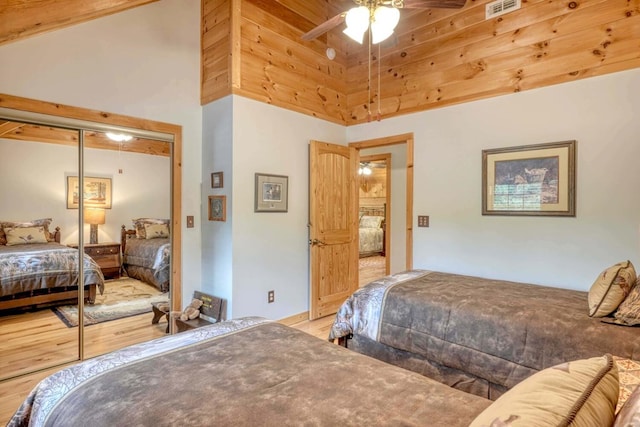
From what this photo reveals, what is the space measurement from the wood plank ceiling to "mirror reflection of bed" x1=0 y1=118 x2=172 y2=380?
1208 millimetres

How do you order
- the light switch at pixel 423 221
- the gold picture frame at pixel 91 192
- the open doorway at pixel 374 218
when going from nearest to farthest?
1. the gold picture frame at pixel 91 192
2. the light switch at pixel 423 221
3. the open doorway at pixel 374 218

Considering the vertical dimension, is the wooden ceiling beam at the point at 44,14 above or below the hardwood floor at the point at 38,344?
above

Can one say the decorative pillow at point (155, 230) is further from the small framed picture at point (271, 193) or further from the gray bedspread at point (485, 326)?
the gray bedspread at point (485, 326)

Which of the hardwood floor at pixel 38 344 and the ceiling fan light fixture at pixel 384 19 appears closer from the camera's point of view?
the ceiling fan light fixture at pixel 384 19

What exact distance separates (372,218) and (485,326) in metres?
8.10

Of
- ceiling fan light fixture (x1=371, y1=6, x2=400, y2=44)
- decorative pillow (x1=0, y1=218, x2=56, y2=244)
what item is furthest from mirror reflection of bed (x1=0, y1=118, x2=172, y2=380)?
ceiling fan light fixture (x1=371, y1=6, x2=400, y2=44)

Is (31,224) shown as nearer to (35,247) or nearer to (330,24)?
(35,247)

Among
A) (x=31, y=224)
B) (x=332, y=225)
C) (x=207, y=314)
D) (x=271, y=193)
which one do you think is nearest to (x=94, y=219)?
(x=31, y=224)

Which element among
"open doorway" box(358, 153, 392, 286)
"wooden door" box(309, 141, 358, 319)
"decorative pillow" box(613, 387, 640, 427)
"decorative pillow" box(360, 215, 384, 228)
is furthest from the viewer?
"decorative pillow" box(360, 215, 384, 228)

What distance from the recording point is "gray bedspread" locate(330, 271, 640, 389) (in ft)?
6.12

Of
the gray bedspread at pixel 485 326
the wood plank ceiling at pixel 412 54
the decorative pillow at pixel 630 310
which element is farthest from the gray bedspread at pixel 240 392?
the wood plank ceiling at pixel 412 54

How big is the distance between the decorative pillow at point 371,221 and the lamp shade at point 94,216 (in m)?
7.58

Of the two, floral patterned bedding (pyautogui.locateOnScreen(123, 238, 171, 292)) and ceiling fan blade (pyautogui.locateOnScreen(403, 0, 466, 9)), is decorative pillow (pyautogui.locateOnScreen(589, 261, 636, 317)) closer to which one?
ceiling fan blade (pyautogui.locateOnScreen(403, 0, 466, 9))

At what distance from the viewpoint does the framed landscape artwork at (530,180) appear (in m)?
2.97
